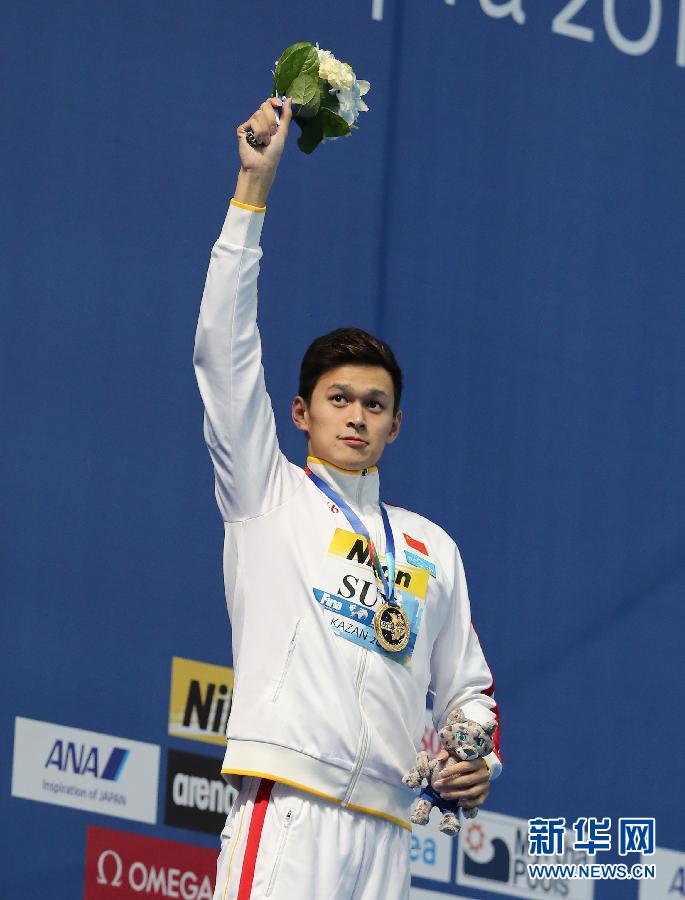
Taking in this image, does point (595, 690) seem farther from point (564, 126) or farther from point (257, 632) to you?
point (257, 632)

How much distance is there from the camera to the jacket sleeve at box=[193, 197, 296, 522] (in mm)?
3182

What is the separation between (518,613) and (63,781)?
1.15 m

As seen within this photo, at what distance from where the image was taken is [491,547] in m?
4.75

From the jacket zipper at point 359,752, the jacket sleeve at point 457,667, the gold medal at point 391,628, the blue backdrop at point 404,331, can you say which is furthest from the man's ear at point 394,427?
the blue backdrop at point 404,331

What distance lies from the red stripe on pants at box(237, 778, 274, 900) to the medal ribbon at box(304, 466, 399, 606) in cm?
A: 37

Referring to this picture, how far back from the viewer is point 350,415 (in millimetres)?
3398

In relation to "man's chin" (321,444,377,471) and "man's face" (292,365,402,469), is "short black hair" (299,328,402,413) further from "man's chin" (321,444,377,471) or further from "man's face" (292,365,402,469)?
"man's chin" (321,444,377,471)

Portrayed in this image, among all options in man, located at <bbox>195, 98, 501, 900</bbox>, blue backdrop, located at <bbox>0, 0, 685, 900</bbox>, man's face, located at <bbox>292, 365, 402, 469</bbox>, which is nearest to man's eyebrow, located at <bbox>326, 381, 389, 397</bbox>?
man's face, located at <bbox>292, 365, 402, 469</bbox>

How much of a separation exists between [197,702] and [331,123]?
160cm

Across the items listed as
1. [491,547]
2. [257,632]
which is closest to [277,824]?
[257,632]

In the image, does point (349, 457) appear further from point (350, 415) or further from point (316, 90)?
point (316, 90)

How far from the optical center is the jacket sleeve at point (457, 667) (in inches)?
134

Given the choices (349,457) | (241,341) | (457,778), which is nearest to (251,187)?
(241,341)

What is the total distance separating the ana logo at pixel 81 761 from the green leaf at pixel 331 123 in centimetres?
168
